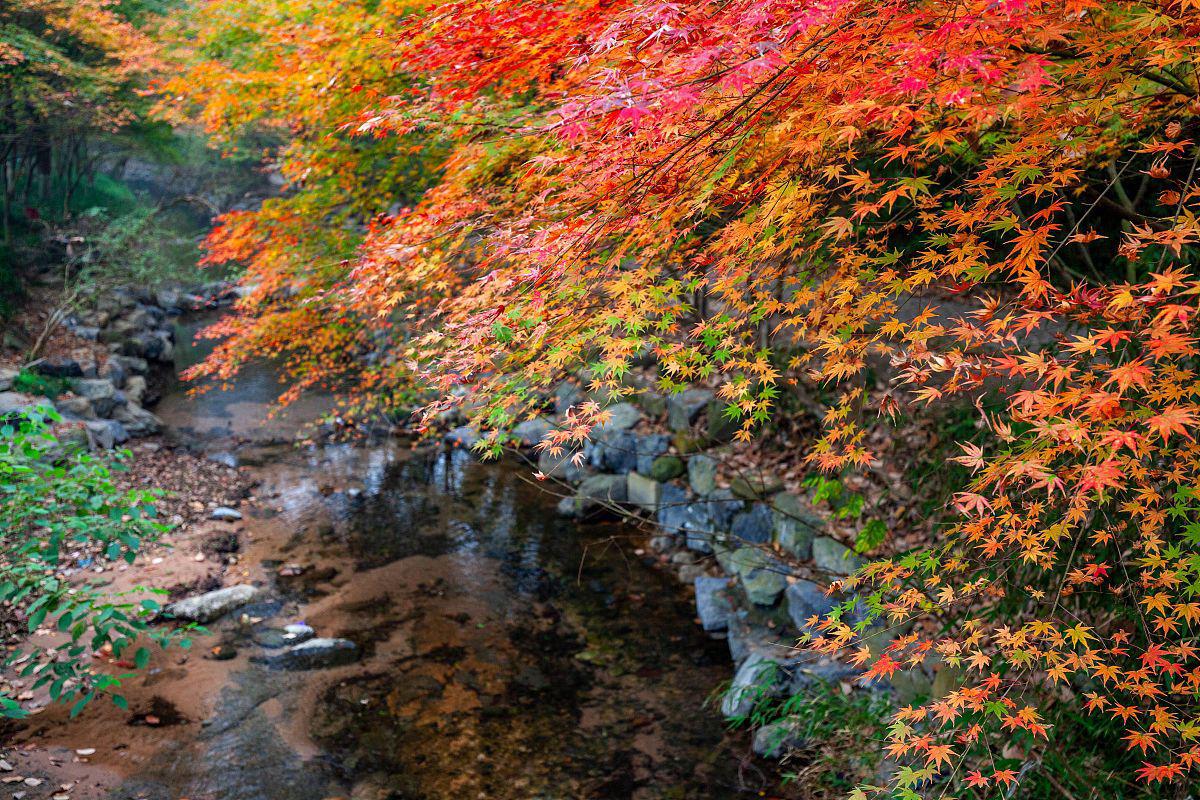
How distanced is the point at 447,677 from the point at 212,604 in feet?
7.85

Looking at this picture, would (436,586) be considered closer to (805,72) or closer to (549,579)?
(549,579)

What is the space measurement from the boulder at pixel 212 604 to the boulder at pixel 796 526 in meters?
4.84

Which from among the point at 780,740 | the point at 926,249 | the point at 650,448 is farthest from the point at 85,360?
the point at 926,249

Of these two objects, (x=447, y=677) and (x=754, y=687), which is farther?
(x=447, y=677)

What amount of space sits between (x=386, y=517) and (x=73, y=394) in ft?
18.7

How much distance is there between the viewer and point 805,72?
230 cm

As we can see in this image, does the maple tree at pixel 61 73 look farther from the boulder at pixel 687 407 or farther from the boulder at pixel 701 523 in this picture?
the boulder at pixel 701 523

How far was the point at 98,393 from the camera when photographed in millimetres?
10625

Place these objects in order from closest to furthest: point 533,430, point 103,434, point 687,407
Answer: point 687,407 → point 103,434 → point 533,430

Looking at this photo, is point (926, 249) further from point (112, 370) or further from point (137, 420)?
point (112, 370)

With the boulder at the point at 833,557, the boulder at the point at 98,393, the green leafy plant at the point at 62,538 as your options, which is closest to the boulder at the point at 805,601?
the boulder at the point at 833,557

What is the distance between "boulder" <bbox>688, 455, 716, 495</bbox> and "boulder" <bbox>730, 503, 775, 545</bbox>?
2.05ft

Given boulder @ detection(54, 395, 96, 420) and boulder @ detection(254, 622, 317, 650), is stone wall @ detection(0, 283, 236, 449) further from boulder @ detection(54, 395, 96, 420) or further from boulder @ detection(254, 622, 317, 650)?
boulder @ detection(254, 622, 317, 650)

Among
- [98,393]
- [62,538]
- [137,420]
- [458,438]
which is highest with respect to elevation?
[62,538]
